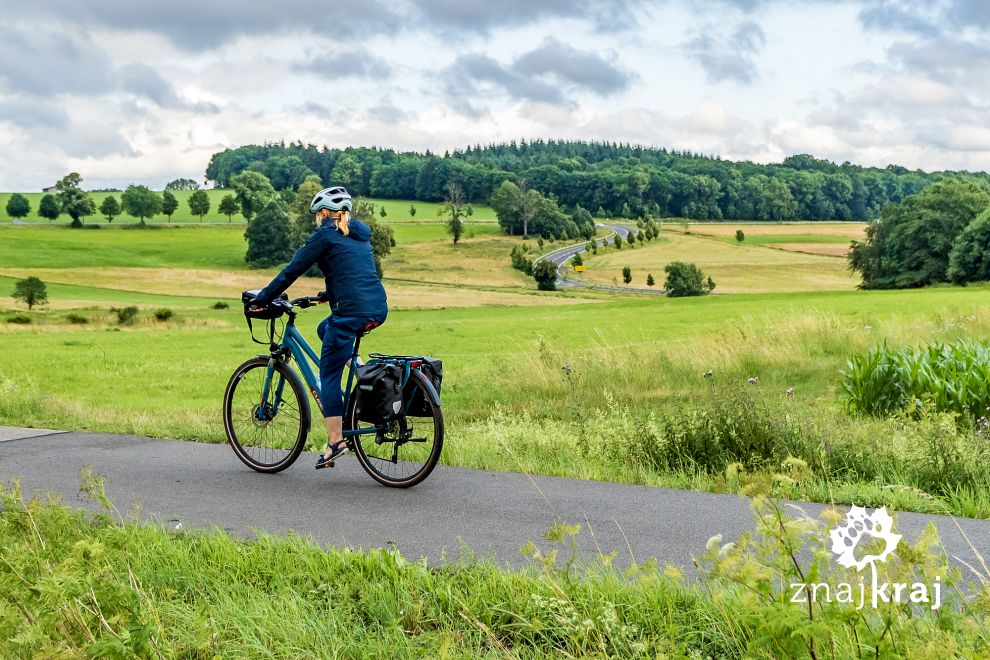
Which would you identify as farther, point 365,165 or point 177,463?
point 365,165

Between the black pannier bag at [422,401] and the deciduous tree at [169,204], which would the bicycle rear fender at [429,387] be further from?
the deciduous tree at [169,204]

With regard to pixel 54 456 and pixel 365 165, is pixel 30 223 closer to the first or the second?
pixel 365 165

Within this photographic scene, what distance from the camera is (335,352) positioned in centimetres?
672

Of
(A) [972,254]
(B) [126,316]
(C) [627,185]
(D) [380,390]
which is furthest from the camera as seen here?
(C) [627,185]

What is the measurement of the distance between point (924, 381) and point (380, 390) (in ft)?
20.2

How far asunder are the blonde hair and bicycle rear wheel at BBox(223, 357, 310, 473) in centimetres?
133

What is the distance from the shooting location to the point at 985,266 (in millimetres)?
65312

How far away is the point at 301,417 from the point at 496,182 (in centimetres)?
15622

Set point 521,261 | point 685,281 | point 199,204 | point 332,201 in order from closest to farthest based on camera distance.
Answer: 1. point 332,201
2. point 685,281
3. point 521,261
4. point 199,204

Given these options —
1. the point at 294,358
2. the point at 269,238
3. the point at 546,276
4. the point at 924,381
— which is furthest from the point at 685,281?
the point at 294,358

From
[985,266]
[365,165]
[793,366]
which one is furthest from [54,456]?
[365,165]

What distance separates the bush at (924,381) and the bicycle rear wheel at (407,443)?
16.3ft

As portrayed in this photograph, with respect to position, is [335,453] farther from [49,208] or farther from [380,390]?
[49,208]

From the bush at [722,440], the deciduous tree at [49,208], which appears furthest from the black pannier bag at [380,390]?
the deciduous tree at [49,208]
